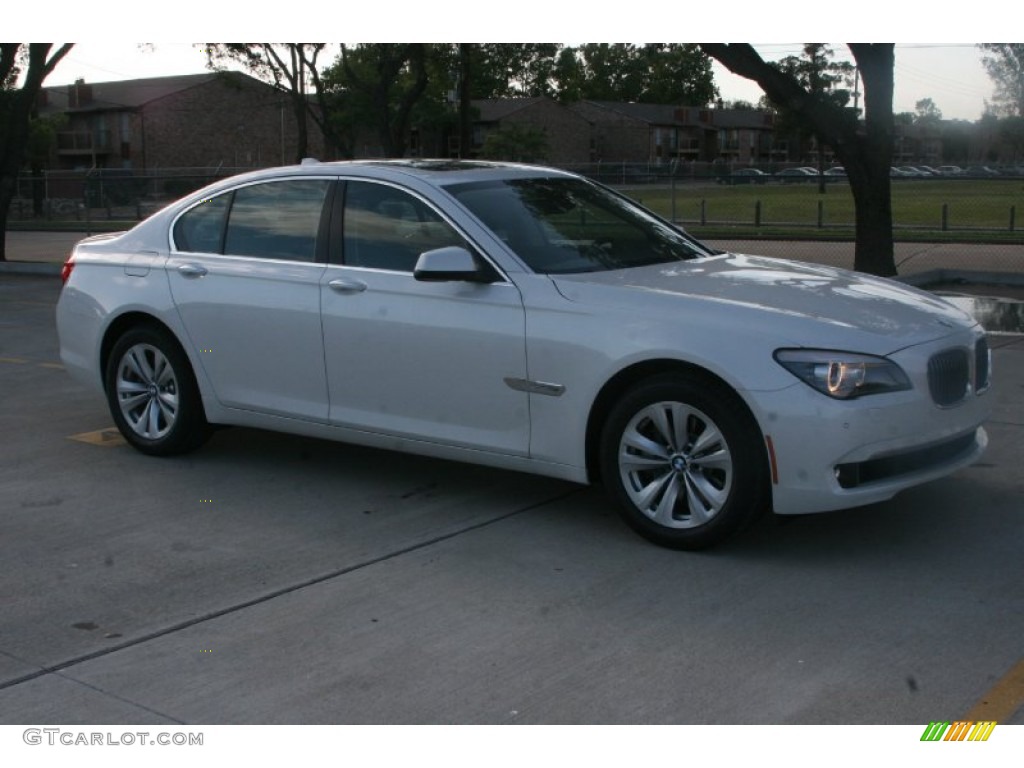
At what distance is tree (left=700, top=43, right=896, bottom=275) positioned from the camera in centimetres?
1548

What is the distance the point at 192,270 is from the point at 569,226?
2112 mm

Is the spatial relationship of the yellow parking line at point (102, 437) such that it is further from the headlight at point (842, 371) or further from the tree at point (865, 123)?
the tree at point (865, 123)

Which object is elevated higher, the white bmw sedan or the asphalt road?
the white bmw sedan

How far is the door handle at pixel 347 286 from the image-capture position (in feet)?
20.9

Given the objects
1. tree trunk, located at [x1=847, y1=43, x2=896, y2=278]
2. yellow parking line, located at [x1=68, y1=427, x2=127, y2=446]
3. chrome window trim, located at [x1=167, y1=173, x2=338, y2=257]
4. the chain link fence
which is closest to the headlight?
chrome window trim, located at [x1=167, y1=173, x2=338, y2=257]

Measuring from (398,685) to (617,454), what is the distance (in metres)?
1.76

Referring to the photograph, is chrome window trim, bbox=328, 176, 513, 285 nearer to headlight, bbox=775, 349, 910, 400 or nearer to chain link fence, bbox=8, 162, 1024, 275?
headlight, bbox=775, 349, 910, 400

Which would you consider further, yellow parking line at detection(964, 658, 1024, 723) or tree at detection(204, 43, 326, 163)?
tree at detection(204, 43, 326, 163)

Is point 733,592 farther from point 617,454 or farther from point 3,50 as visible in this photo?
point 3,50

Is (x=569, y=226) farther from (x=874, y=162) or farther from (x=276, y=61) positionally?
(x=276, y=61)

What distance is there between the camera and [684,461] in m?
5.46

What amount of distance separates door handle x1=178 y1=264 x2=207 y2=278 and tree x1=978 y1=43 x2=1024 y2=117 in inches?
1243

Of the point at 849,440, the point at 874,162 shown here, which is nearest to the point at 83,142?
the point at 874,162
